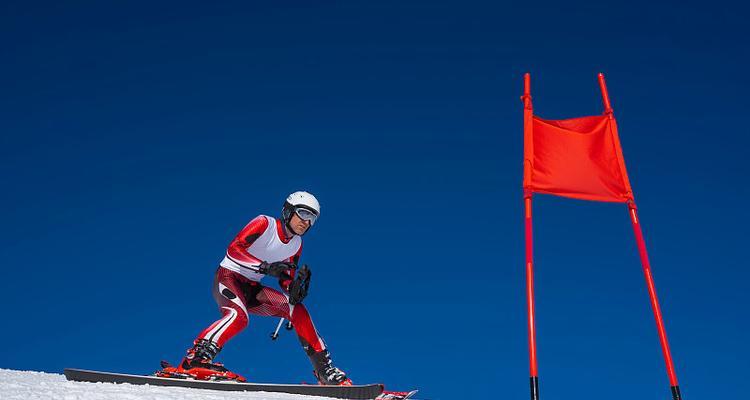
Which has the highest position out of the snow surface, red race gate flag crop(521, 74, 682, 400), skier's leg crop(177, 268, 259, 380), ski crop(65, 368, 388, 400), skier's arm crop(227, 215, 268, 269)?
red race gate flag crop(521, 74, 682, 400)

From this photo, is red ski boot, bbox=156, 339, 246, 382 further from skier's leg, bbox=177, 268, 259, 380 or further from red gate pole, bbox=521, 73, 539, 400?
red gate pole, bbox=521, 73, 539, 400

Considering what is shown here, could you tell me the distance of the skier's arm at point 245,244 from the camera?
7.48m

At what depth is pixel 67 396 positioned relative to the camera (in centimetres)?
520

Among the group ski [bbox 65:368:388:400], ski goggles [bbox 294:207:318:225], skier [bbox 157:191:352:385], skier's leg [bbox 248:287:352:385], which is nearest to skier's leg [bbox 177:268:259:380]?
skier [bbox 157:191:352:385]

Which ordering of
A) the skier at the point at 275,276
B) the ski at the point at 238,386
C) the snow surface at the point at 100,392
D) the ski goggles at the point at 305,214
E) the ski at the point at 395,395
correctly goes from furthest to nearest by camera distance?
the ski goggles at the point at 305,214 → the skier at the point at 275,276 → the ski at the point at 395,395 → the ski at the point at 238,386 → the snow surface at the point at 100,392

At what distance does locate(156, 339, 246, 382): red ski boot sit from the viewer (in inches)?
268

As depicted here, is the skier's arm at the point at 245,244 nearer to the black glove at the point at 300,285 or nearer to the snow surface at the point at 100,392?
the black glove at the point at 300,285

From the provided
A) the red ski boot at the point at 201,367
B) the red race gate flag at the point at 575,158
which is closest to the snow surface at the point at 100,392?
the red ski boot at the point at 201,367

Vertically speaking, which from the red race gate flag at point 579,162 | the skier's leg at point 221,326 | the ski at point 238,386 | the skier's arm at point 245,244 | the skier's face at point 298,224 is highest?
the red race gate flag at point 579,162

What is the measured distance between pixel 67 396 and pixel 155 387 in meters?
1.07

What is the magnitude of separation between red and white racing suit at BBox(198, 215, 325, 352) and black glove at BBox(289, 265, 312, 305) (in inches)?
6.0

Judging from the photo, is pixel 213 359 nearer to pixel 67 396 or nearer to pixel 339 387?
pixel 339 387

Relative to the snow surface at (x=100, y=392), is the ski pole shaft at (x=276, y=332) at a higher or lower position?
higher

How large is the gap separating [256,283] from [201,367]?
1125 mm
